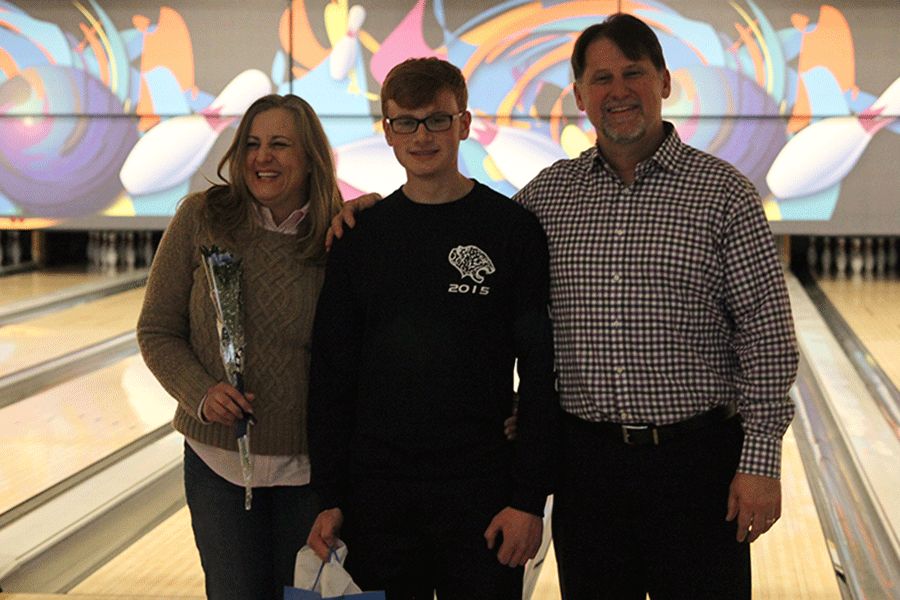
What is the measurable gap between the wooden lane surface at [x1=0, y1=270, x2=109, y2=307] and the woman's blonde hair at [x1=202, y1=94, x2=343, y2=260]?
4153 mm

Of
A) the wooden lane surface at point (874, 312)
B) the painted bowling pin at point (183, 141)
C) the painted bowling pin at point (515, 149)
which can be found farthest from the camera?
the painted bowling pin at point (183, 141)

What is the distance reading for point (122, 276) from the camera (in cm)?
622

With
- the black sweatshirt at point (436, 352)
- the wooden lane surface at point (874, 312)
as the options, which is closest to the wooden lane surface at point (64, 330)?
the black sweatshirt at point (436, 352)

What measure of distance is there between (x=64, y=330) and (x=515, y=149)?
285 centimetres

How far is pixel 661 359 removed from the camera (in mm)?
1402

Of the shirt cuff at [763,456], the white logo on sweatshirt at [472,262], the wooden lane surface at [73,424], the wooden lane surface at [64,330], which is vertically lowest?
the wooden lane surface at [73,424]

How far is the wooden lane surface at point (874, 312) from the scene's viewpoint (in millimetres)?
4039

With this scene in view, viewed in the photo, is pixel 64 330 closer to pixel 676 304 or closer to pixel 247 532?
pixel 247 532

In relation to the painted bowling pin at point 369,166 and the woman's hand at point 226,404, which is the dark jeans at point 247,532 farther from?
the painted bowling pin at point 369,166

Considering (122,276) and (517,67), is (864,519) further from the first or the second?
(122,276)

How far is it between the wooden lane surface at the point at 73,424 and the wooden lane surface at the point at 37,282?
169cm

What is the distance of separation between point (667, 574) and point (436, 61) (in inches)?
33.9

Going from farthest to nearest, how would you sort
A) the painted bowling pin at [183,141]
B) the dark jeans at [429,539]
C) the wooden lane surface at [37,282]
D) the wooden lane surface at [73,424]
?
the painted bowling pin at [183,141] < the wooden lane surface at [37,282] < the wooden lane surface at [73,424] < the dark jeans at [429,539]

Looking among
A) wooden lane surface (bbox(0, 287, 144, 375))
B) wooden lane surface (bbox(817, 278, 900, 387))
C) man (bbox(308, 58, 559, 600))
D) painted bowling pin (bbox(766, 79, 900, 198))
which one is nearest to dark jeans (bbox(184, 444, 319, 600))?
man (bbox(308, 58, 559, 600))
